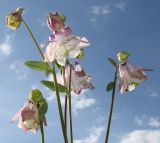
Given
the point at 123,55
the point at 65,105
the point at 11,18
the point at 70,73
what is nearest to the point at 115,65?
the point at 123,55

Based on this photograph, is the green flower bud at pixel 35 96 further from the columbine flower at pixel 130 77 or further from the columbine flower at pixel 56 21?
the columbine flower at pixel 130 77

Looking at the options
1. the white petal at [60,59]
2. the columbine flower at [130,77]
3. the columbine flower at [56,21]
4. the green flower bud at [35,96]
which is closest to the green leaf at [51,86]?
the green flower bud at [35,96]

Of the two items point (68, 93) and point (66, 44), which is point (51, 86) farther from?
point (66, 44)

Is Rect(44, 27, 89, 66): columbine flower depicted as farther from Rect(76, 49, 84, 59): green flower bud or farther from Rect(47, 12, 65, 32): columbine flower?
Rect(76, 49, 84, 59): green flower bud

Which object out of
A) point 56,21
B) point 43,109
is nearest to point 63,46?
point 56,21

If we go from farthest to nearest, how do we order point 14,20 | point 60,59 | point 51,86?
point 14,20
point 51,86
point 60,59

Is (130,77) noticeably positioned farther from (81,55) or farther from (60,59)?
(60,59)
